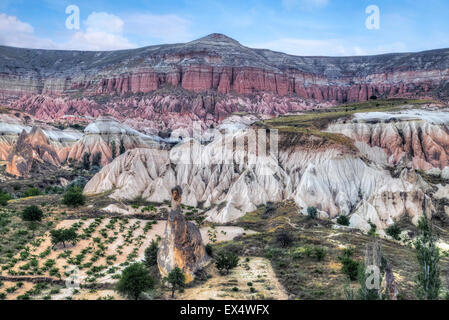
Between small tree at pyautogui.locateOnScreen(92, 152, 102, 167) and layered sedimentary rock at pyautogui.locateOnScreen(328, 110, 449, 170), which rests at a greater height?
layered sedimentary rock at pyautogui.locateOnScreen(328, 110, 449, 170)

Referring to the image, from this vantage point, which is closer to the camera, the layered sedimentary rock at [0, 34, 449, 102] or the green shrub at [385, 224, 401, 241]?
the green shrub at [385, 224, 401, 241]

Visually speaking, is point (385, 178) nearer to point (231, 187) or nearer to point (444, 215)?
point (444, 215)

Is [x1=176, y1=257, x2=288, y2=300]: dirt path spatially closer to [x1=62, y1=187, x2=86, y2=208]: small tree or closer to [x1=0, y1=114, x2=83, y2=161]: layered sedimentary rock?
[x1=62, y1=187, x2=86, y2=208]: small tree

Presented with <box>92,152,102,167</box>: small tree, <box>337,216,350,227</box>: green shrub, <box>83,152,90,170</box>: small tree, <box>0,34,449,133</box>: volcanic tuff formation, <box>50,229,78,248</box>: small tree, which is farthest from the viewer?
<box>0,34,449,133</box>: volcanic tuff formation

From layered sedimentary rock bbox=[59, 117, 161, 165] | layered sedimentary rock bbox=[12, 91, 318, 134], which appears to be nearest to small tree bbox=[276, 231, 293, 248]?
layered sedimentary rock bbox=[59, 117, 161, 165]

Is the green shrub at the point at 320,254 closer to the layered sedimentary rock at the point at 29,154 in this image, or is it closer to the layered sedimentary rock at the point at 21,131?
the layered sedimentary rock at the point at 29,154

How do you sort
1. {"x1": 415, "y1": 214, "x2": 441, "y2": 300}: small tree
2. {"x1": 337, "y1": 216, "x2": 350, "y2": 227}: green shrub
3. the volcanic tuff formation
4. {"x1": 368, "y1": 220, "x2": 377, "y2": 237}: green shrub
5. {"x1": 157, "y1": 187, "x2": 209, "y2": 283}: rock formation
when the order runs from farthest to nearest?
the volcanic tuff formation → {"x1": 337, "y1": 216, "x2": 350, "y2": 227}: green shrub → {"x1": 368, "y1": 220, "x2": 377, "y2": 237}: green shrub → {"x1": 157, "y1": 187, "x2": 209, "y2": 283}: rock formation → {"x1": 415, "y1": 214, "x2": 441, "y2": 300}: small tree

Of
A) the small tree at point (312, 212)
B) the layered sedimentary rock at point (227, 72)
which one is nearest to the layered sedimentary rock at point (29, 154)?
the layered sedimentary rock at point (227, 72)
